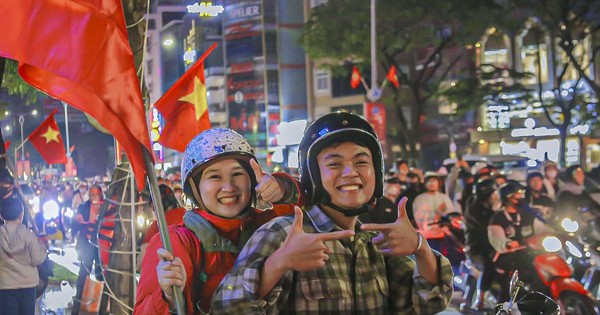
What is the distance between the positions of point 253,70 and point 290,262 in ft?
200

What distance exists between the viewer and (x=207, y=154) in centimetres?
404

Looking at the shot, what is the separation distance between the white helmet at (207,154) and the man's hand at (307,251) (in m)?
1.11

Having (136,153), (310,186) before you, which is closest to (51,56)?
(136,153)

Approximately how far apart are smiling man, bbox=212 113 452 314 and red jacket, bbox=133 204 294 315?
2.17 ft

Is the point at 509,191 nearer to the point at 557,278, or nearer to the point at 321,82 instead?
the point at 557,278

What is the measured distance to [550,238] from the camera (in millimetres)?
9719

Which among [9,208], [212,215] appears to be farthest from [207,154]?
[9,208]

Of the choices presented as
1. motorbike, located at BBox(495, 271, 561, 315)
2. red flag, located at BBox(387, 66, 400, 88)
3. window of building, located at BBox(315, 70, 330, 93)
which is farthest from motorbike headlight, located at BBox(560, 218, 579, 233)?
window of building, located at BBox(315, 70, 330, 93)

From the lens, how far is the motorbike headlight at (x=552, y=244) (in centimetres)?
963

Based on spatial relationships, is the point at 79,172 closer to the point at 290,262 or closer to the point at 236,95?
the point at 236,95

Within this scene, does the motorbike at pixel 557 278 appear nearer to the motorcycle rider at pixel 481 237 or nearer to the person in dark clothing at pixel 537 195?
the motorcycle rider at pixel 481 237

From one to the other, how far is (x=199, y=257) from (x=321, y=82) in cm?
4875

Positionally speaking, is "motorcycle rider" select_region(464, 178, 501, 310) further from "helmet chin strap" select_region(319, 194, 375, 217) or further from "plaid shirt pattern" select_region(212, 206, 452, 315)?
"helmet chin strap" select_region(319, 194, 375, 217)

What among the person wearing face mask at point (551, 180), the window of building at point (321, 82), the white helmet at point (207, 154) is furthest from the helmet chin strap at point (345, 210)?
the window of building at point (321, 82)
